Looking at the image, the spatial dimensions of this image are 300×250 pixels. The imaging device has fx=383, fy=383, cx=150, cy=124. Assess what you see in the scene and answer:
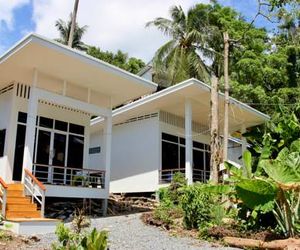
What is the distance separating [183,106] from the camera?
17156 mm

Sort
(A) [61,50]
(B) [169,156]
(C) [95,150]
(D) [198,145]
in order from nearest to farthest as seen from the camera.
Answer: (A) [61,50]
(B) [169,156]
(D) [198,145]
(C) [95,150]

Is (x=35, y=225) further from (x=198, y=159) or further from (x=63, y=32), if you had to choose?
(x=63, y=32)

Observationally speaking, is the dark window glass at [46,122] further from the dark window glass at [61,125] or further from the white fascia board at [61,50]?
the white fascia board at [61,50]

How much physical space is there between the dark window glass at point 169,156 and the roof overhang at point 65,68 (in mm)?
3662

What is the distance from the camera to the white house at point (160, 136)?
16.2m

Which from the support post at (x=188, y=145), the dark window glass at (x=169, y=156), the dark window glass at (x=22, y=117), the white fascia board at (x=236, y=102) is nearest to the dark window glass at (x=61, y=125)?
the dark window glass at (x=22, y=117)

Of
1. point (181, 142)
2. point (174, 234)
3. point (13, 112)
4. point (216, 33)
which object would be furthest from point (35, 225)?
point (216, 33)

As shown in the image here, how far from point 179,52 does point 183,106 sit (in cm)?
1167

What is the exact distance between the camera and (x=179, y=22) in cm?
2878

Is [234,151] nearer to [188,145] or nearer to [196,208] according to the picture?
[188,145]

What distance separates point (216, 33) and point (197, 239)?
21.3 metres

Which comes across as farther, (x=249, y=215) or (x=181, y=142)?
(x=181, y=142)

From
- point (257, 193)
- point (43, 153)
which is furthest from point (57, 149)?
point (257, 193)

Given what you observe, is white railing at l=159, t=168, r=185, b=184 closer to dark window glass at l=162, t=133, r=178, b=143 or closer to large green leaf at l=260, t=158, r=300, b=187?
dark window glass at l=162, t=133, r=178, b=143
